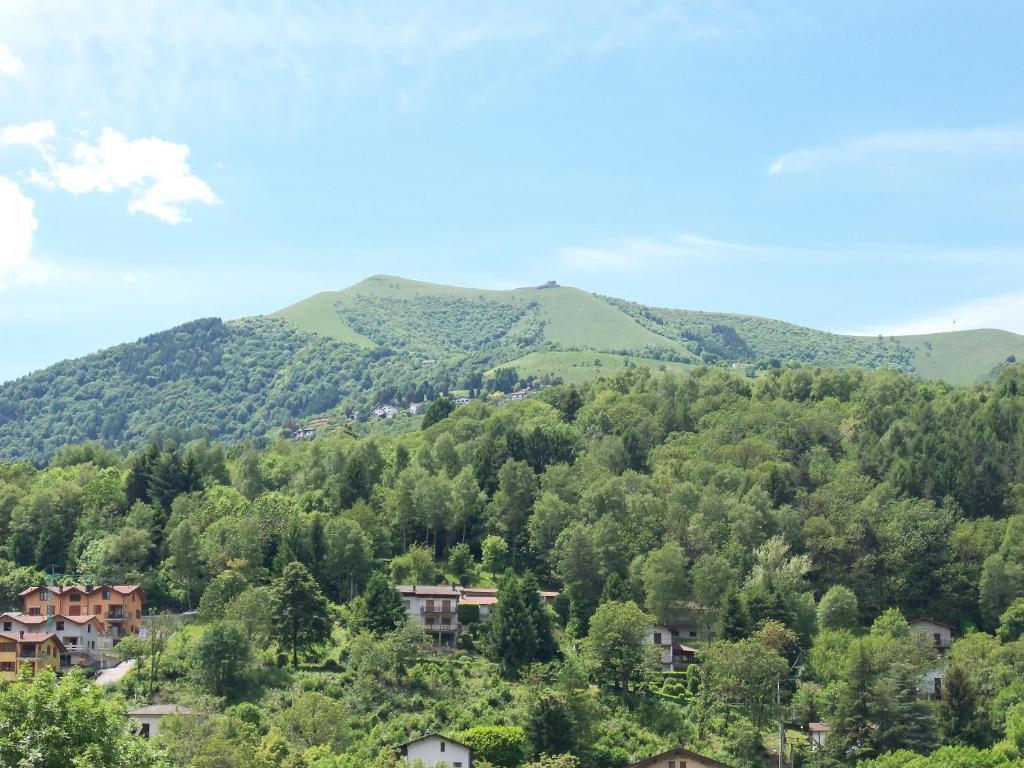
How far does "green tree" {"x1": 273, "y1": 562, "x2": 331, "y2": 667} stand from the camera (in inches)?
3140

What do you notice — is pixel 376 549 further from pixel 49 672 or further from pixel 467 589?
pixel 49 672

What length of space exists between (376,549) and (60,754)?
2592 inches

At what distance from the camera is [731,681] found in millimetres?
73125

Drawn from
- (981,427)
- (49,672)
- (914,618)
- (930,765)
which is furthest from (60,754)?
(981,427)

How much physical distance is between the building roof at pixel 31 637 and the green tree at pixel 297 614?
47.2ft

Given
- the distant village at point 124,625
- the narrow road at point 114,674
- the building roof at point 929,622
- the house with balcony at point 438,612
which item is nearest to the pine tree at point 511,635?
the distant village at point 124,625

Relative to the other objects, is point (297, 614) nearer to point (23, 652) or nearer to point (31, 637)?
point (31, 637)

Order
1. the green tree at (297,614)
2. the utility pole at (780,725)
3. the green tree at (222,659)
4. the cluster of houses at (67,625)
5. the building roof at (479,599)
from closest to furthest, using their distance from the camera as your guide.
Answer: the utility pole at (780,725), the green tree at (222,659), the cluster of houses at (67,625), the green tree at (297,614), the building roof at (479,599)

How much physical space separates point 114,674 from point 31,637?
6.69 meters

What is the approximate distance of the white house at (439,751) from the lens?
→ 6506 cm

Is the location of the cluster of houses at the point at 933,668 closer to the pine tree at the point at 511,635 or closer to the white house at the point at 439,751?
the pine tree at the point at 511,635

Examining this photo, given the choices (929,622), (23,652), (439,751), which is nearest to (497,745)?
(439,751)

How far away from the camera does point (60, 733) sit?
1299 inches

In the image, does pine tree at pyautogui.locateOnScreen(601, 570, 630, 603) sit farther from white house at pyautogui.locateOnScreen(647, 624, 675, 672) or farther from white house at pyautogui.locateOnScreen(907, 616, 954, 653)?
white house at pyautogui.locateOnScreen(907, 616, 954, 653)
